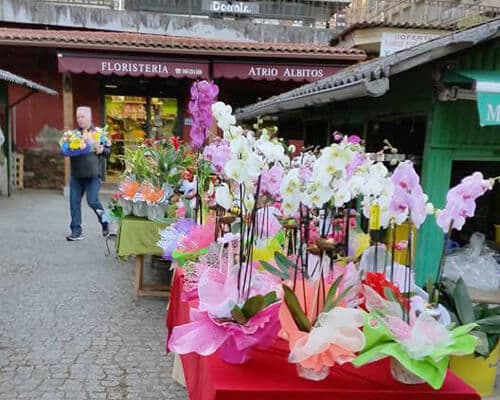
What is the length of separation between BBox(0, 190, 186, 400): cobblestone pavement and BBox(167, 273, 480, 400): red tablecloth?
1.44 m

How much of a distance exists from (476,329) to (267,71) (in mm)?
8493

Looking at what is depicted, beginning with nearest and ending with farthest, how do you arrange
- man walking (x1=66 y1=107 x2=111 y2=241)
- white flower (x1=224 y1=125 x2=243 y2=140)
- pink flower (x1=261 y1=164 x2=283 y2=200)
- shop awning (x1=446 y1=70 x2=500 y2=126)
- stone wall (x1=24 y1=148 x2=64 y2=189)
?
pink flower (x1=261 y1=164 x2=283 y2=200) → white flower (x1=224 y1=125 x2=243 y2=140) → shop awning (x1=446 y1=70 x2=500 y2=126) → man walking (x1=66 y1=107 x2=111 y2=241) → stone wall (x1=24 y1=148 x2=64 y2=189)

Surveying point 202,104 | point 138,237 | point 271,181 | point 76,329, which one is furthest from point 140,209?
point 271,181

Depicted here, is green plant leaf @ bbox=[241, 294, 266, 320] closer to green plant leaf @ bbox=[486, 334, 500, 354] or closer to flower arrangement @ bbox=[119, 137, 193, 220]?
green plant leaf @ bbox=[486, 334, 500, 354]

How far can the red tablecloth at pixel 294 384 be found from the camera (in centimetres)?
153

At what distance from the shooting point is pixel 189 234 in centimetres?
267

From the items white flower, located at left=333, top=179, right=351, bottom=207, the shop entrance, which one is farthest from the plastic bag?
the shop entrance

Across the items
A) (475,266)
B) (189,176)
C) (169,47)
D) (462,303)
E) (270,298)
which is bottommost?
(475,266)

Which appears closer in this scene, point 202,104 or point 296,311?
point 296,311

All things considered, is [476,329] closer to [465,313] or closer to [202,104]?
[465,313]

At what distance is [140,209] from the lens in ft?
14.3

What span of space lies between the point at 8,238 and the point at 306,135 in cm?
456

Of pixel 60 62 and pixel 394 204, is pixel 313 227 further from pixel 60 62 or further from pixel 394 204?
pixel 60 62

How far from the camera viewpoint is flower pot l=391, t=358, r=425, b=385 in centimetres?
157
